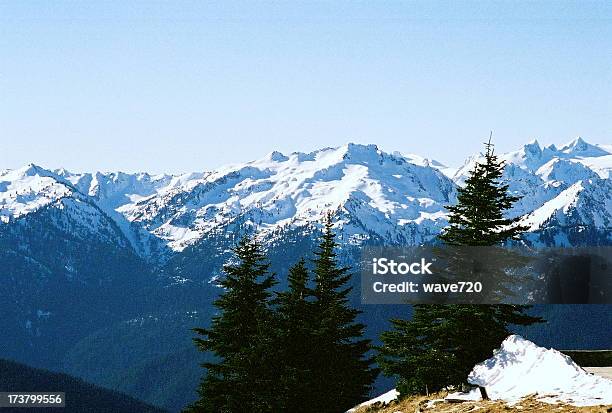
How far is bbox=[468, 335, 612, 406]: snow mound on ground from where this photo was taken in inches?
900

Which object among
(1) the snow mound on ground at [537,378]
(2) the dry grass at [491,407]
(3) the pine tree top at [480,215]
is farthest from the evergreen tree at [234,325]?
(1) the snow mound on ground at [537,378]

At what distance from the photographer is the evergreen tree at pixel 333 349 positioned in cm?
4109

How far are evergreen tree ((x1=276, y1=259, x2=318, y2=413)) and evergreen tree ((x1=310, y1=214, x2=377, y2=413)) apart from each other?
1.35 feet

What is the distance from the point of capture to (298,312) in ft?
136

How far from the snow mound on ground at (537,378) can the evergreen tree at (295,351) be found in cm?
1182

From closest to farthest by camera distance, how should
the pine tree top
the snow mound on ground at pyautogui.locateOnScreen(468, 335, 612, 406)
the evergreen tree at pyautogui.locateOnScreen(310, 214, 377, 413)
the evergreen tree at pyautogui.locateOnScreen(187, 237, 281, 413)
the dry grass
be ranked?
1. the dry grass
2. the snow mound on ground at pyautogui.locateOnScreen(468, 335, 612, 406)
3. the pine tree top
4. the evergreen tree at pyautogui.locateOnScreen(310, 214, 377, 413)
5. the evergreen tree at pyautogui.locateOnScreen(187, 237, 281, 413)

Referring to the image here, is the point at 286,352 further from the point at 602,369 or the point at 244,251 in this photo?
the point at 602,369

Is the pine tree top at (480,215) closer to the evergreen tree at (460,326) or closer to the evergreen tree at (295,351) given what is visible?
the evergreen tree at (460,326)

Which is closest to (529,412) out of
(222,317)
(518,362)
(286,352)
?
(518,362)

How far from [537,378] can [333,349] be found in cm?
1893

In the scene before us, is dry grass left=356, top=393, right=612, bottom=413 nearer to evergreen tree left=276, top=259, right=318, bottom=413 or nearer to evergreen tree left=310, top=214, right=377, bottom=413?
evergreen tree left=276, top=259, right=318, bottom=413

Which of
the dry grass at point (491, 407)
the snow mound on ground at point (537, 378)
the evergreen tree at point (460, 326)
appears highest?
the evergreen tree at point (460, 326)

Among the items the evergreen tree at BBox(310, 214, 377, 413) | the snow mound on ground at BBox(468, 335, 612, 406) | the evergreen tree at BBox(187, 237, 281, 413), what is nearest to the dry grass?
the snow mound on ground at BBox(468, 335, 612, 406)

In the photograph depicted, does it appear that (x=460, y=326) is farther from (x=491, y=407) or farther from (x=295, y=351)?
(x=491, y=407)
